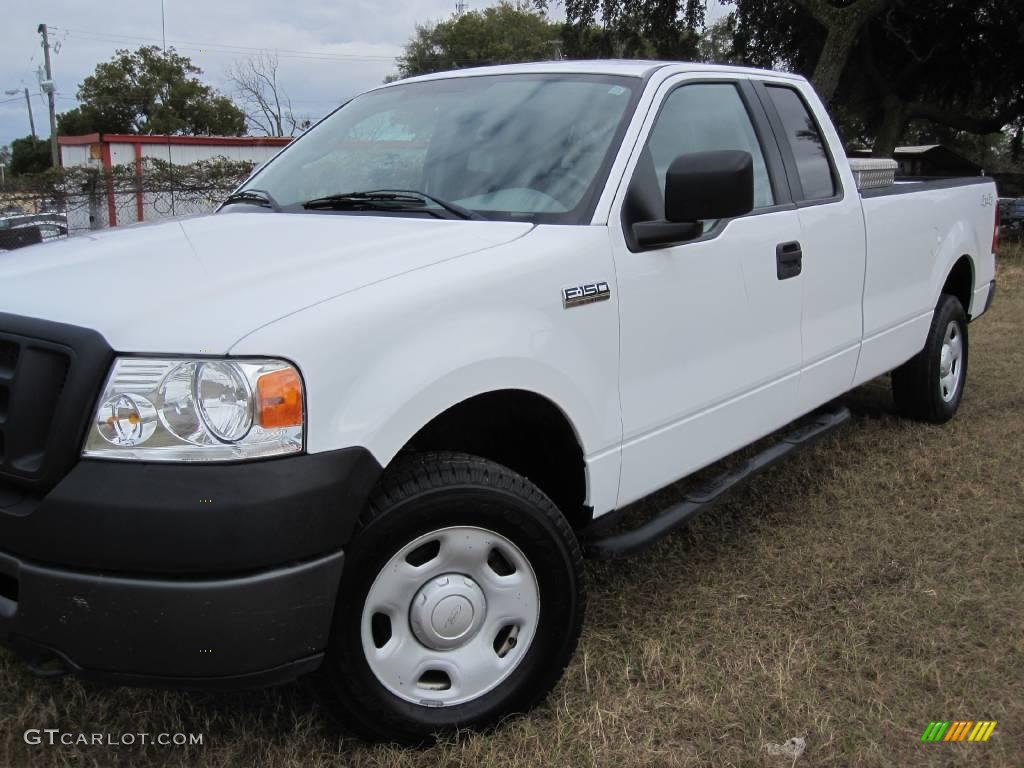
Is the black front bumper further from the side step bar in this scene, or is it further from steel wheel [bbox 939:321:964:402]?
steel wheel [bbox 939:321:964:402]

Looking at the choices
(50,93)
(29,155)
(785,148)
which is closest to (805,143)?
(785,148)

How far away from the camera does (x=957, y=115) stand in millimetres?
25922

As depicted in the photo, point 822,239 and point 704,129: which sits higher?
point 704,129

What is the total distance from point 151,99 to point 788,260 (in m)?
62.6

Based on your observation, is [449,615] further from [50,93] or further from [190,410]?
[50,93]

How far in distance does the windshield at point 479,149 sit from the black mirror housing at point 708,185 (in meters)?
0.24

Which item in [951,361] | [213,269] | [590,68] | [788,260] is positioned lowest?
[951,361]

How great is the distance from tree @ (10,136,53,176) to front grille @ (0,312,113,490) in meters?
68.3

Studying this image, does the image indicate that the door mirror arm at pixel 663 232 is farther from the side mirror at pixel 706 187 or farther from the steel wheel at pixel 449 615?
the steel wheel at pixel 449 615

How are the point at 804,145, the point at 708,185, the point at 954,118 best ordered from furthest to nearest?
the point at 954,118 → the point at 804,145 → the point at 708,185

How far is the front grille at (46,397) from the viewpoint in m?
1.94

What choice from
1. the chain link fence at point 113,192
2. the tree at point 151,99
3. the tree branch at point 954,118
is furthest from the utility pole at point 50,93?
the tree branch at point 954,118

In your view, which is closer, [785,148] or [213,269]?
[213,269]

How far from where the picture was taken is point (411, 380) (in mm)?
2166
